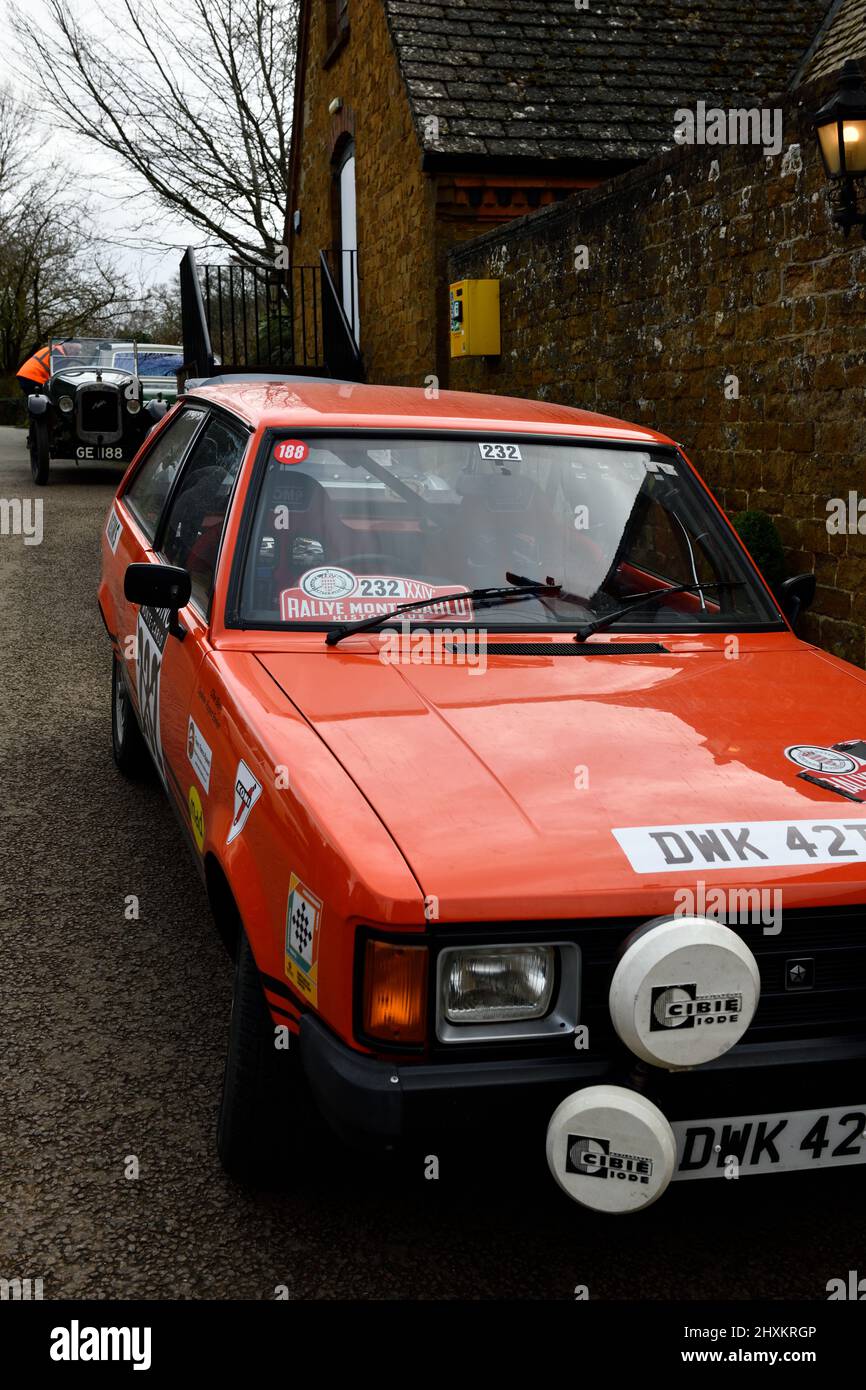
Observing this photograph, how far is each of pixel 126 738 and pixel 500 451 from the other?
2268 mm

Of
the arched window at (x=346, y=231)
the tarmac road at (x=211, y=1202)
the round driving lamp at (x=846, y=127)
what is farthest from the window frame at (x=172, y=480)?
the arched window at (x=346, y=231)

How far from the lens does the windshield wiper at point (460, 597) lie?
3.28 metres

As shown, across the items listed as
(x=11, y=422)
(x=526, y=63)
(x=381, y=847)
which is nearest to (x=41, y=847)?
(x=381, y=847)

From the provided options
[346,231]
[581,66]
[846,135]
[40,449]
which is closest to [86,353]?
[40,449]

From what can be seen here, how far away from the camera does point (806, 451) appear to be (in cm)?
660

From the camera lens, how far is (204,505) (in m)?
4.03

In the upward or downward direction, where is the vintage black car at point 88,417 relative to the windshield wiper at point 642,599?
upward

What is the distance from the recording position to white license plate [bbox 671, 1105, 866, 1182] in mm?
2277

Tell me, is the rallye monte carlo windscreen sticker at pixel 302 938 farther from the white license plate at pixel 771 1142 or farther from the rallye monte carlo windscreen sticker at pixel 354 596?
the rallye monte carlo windscreen sticker at pixel 354 596

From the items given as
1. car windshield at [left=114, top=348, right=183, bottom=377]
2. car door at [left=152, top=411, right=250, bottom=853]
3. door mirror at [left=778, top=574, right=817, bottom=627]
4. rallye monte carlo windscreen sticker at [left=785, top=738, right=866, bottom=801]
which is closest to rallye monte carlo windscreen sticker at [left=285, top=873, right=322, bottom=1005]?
car door at [left=152, top=411, right=250, bottom=853]

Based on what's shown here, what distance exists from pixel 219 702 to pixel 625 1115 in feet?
4.59

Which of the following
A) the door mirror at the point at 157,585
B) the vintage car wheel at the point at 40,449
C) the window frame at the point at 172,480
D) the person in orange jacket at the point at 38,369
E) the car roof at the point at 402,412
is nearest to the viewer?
the door mirror at the point at 157,585

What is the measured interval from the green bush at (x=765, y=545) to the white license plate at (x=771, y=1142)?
466 cm

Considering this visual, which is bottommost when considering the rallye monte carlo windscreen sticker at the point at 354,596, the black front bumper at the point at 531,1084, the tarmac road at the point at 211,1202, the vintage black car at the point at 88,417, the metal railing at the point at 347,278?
the tarmac road at the point at 211,1202
